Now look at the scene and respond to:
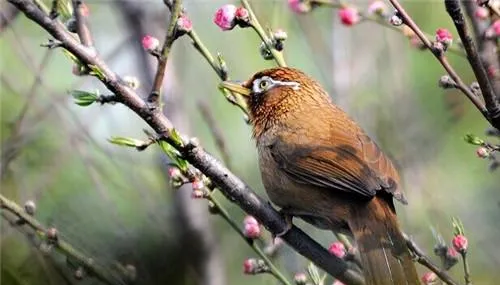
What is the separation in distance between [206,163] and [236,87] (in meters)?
1.31

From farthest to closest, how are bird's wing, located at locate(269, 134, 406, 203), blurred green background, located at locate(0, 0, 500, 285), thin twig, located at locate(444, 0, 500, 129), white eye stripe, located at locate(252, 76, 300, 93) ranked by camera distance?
white eye stripe, located at locate(252, 76, 300, 93), blurred green background, located at locate(0, 0, 500, 285), bird's wing, located at locate(269, 134, 406, 203), thin twig, located at locate(444, 0, 500, 129)

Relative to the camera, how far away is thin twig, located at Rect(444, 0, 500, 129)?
2.90 meters

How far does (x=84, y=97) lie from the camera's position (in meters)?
3.26

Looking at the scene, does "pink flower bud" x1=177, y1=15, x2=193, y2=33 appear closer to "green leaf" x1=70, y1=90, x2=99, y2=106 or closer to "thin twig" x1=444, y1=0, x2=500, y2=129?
"green leaf" x1=70, y1=90, x2=99, y2=106

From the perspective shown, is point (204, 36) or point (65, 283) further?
point (204, 36)

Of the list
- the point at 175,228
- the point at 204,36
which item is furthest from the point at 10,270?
the point at 204,36

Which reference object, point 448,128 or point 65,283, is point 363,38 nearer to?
point 448,128

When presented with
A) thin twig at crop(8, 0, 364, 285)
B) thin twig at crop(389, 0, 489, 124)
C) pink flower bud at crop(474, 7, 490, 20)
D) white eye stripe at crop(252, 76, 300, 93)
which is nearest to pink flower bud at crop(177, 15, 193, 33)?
thin twig at crop(8, 0, 364, 285)

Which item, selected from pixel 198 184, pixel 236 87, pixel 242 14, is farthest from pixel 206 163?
pixel 236 87

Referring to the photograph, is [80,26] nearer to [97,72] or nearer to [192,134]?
[97,72]

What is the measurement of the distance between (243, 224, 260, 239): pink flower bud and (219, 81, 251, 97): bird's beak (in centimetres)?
62

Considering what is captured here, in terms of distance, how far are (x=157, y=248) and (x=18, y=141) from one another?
1.14 metres

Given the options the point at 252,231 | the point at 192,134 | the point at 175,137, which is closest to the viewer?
the point at 175,137

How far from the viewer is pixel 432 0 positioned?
7.61 metres
